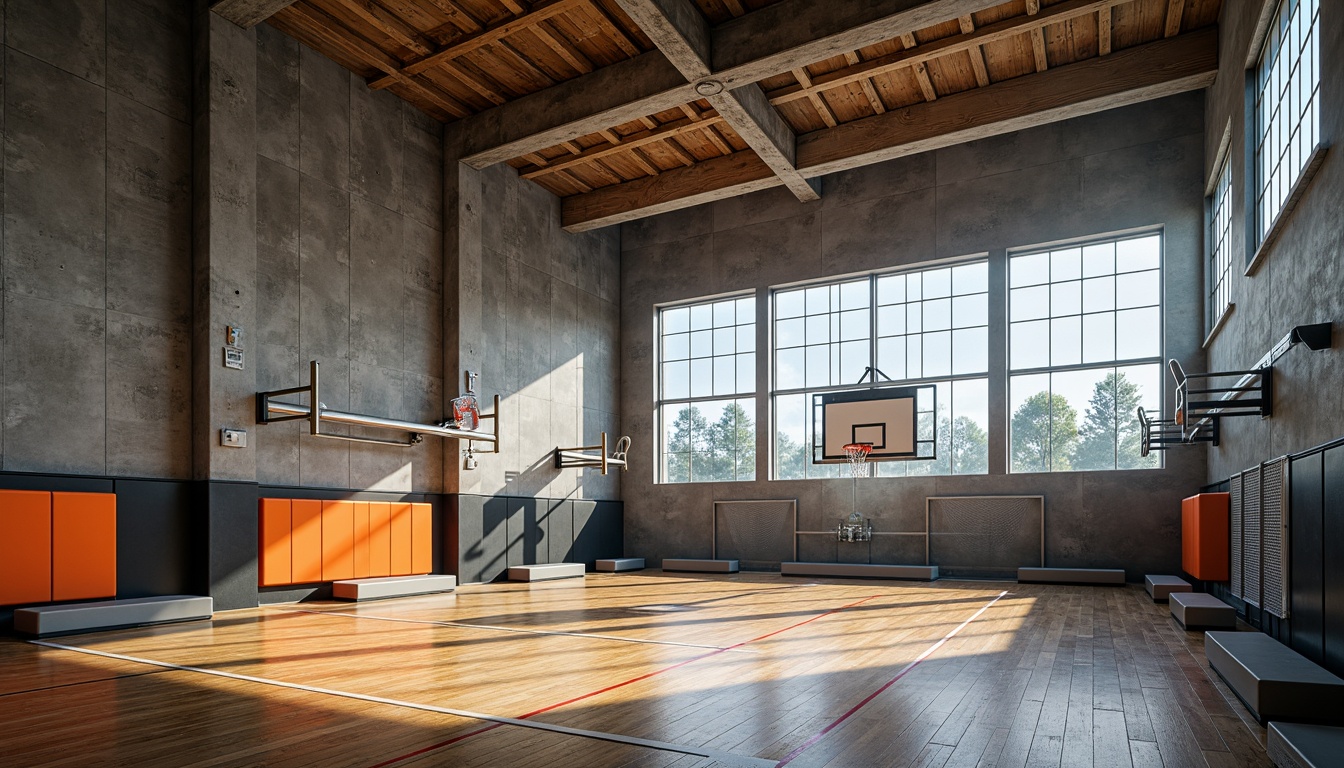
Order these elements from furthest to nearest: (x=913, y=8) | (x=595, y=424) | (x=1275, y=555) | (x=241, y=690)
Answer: (x=595, y=424) → (x=913, y=8) → (x=1275, y=555) → (x=241, y=690)

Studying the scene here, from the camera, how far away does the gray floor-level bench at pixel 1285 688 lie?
427 centimetres

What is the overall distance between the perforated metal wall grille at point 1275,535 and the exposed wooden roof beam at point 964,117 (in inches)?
268

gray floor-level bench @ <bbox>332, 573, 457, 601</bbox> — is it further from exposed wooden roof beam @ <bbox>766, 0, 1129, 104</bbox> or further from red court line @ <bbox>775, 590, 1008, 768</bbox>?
exposed wooden roof beam @ <bbox>766, 0, 1129, 104</bbox>

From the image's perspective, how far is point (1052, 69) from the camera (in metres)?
12.4

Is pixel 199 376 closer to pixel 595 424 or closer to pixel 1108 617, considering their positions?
pixel 595 424

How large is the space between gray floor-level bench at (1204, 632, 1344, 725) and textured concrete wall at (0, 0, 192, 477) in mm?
10252

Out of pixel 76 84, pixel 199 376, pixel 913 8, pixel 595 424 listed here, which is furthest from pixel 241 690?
pixel 595 424

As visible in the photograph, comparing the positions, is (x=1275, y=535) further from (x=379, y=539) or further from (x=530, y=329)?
(x=530, y=329)

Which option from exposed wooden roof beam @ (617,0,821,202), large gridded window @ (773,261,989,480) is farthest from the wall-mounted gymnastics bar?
large gridded window @ (773,261,989,480)

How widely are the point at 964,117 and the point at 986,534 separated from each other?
6799mm

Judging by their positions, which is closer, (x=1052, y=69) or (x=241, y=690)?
(x=241, y=690)

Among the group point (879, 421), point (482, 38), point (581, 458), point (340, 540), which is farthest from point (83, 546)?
point (879, 421)

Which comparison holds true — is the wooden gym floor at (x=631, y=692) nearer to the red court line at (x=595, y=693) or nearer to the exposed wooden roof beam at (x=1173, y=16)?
the red court line at (x=595, y=693)

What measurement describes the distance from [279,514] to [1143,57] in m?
13.1
